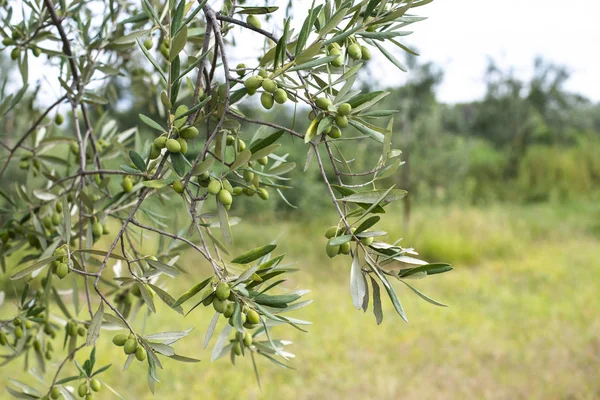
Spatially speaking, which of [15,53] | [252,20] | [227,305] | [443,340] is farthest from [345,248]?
[443,340]

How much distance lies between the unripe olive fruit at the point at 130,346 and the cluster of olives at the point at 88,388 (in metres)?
0.14

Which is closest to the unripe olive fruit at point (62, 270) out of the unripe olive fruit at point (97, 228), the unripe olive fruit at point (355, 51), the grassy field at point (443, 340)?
the unripe olive fruit at point (97, 228)

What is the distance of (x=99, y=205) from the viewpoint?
2.46 feet

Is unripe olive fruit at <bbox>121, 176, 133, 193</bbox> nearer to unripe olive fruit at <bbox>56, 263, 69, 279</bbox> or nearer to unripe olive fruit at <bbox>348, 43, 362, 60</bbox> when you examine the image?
unripe olive fruit at <bbox>56, 263, 69, 279</bbox>

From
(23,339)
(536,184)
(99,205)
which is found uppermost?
(99,205)

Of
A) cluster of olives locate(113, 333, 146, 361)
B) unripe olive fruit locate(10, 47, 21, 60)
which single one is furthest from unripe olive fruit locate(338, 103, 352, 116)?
unripe olive fruit locate(10, 47, 21, 60)

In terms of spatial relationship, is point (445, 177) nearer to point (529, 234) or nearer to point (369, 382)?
point (529, 234)

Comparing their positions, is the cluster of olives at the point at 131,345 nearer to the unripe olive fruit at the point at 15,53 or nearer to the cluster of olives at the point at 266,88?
the cluster of olives at the point at 266,88

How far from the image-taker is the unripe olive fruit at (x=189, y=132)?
17.4 inches

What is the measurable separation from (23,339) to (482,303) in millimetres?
3343

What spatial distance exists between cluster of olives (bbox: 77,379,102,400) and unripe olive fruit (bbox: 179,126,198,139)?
30cm

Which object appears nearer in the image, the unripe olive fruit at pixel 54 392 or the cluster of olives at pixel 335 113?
the cluster of olives at pixel 335 113

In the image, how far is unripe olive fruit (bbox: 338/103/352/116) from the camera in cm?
45

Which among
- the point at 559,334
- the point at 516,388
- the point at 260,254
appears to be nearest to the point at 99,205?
the point at 260,254
